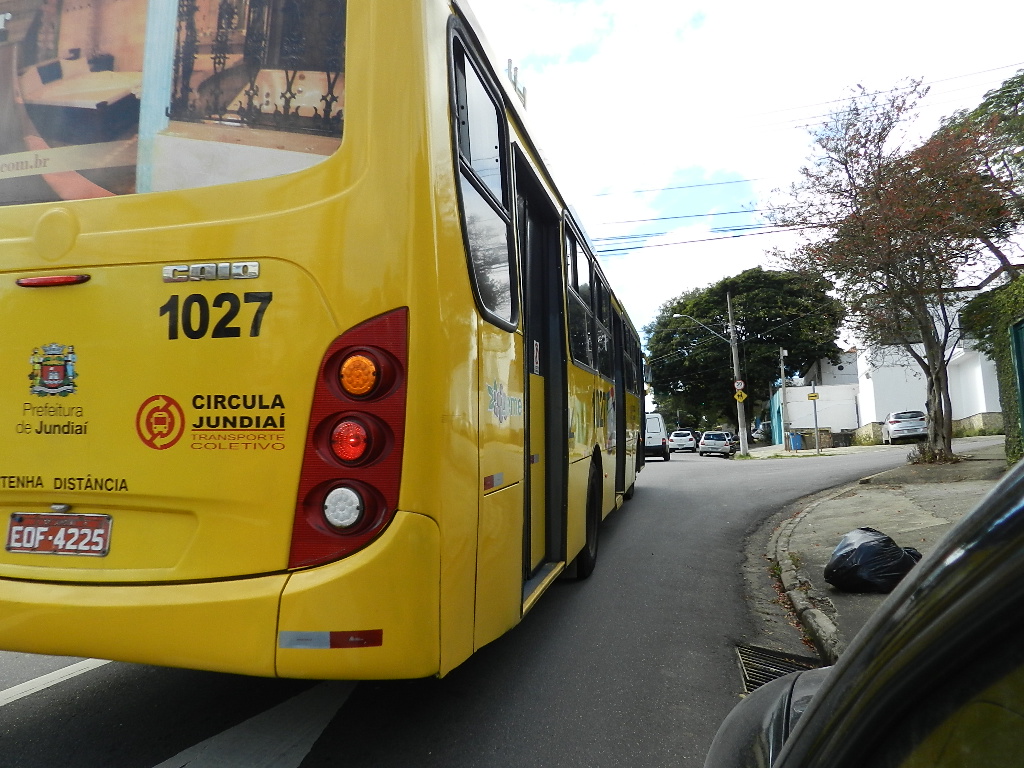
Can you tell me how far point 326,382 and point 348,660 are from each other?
92 centimetres

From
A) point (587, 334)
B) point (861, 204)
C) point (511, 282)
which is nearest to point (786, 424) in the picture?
point (861, 204)

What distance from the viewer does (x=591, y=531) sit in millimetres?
6645

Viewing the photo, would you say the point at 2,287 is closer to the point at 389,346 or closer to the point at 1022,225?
the point at 389,346

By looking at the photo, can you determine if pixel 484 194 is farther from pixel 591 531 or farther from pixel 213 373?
pixel 591 531

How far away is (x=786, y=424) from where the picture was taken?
4447 cm

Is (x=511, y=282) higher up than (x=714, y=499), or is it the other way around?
(x=511, y=282)

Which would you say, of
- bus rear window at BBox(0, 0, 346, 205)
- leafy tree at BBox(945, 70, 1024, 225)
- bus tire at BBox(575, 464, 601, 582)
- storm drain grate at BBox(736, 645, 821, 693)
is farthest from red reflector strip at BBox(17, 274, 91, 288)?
leafy tree at BBox(945, 70, 1024, 225)

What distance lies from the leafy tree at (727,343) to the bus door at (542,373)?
42446 mm

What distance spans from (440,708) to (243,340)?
6.50 ft

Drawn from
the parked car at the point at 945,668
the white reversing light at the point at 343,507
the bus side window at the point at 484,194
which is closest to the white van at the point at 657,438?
the bus side window at the point at 484,194

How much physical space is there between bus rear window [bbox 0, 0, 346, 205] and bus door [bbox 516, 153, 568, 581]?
1.58 meters

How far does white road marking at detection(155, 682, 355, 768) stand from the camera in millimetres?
2910

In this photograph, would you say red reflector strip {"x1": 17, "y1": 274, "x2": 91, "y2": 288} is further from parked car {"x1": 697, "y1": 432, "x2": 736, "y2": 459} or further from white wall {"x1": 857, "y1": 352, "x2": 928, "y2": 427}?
white wall {"x1": 857, "y1": 352, "x2": 928, "y2": 427}

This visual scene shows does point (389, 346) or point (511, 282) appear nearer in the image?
Result: point (389, 346)
